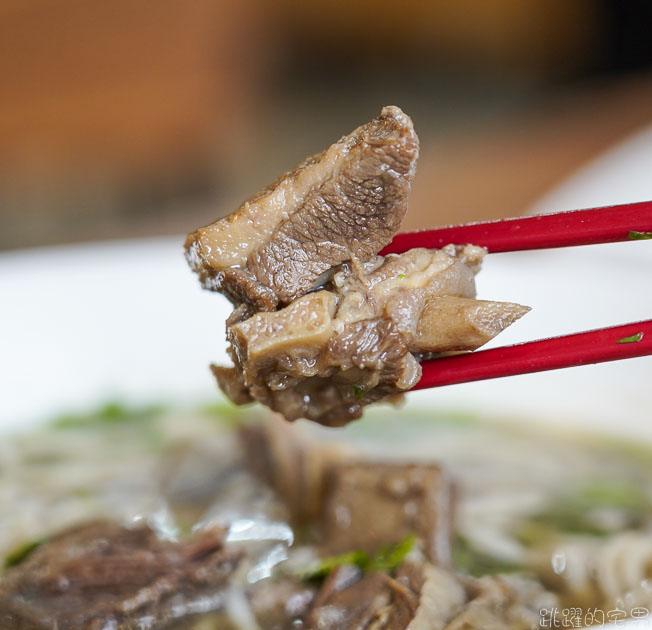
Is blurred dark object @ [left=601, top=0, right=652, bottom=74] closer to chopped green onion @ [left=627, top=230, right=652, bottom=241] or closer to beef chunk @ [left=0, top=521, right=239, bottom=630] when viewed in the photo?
chopped green onion @ [left=627, top=230, right=652, bottom=241]

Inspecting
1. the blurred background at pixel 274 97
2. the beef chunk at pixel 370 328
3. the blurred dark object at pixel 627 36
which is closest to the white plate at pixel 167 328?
the beef chunk at pixel 370 328

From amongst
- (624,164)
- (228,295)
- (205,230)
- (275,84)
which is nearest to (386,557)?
(228,295)

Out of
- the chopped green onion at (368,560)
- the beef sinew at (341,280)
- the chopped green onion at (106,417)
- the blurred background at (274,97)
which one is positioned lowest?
the chopped green onion at (368,560)

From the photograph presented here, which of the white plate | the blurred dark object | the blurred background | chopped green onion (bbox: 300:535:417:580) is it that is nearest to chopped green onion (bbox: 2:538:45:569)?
chopped green onion (bbox: 300:535:417:580)

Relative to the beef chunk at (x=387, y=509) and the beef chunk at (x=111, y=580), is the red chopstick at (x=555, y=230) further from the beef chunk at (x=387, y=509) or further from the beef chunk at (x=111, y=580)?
the beef chunk at (x=111, y=580)

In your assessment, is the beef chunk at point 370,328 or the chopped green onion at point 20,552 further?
the chopped green onion at point 20,552

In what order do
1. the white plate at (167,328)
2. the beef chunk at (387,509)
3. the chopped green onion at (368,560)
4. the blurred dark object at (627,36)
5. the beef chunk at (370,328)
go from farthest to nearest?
the blurred dark object at (627,36), the white plate at (167,328), the beef chunk at (387,509), the chopped green onion at (368,560), the beef chunk at (370,328)
